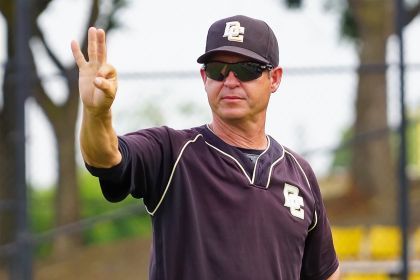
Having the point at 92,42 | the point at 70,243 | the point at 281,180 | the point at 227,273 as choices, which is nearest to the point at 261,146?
the point at 281,180

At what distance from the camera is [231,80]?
3398 millimetres

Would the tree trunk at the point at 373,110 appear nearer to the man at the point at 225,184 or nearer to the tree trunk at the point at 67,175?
the tree trunk at the point at 67,175

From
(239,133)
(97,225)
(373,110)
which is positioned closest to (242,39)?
(239,133)

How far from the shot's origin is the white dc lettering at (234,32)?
3.43 meters

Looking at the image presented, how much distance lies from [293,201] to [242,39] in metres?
0.53

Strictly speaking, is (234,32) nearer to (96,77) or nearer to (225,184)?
(225,184)

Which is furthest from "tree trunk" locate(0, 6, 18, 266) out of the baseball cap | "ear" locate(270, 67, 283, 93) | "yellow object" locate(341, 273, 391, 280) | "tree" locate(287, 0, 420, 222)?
the baseball cap

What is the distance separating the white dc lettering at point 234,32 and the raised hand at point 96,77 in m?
0.56

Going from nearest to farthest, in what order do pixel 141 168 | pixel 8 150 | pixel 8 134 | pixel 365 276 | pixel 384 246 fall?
1. pixel 141 168
2. pixel 365 276
3. pixel 384 246
4. pixel 8 134
5. pixel 8 150

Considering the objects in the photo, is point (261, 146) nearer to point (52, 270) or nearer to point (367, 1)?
point (52, 270)

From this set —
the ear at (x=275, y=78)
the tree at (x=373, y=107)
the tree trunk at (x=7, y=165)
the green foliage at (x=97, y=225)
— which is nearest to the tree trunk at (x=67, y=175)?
the tree trunk at (x=7, y=165)

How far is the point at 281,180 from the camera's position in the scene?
3520mm

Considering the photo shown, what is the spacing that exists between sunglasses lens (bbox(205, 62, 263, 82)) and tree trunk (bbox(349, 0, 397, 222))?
33.0ft

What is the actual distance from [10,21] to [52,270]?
8.83 feet
